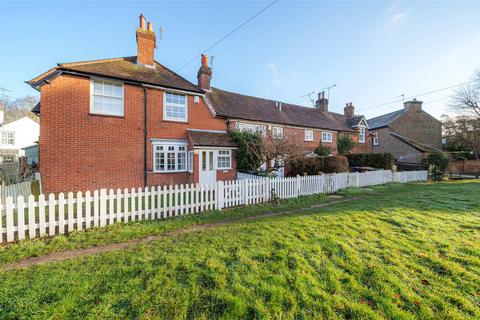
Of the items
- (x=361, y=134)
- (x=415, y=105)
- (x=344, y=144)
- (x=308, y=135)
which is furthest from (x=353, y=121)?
(x=415, y=105)

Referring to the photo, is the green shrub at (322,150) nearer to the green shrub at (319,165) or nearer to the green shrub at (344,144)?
the green shrub at (344,144)

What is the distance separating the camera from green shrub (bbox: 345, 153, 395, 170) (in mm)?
17220

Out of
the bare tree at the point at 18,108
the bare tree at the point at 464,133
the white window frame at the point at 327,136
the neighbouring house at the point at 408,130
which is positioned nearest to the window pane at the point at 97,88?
the white window frame at the point at 327,136

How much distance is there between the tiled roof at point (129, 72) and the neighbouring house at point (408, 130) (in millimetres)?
27882

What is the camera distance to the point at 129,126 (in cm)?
1191

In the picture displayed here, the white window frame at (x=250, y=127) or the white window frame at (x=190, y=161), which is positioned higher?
the white window frame at (x=250, y=127)

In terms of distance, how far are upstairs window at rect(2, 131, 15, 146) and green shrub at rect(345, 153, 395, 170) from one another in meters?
50.5

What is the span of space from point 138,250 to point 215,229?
205cm

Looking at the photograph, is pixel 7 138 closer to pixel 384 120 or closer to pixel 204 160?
pixel 204 160

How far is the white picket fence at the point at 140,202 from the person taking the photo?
502 cm

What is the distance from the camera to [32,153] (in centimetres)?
3130

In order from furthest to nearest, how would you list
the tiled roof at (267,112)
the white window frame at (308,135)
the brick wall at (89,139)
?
1. the white window frame at (308,135)
2. the tiled roof at (267,112)
3. the brick wall at (89,139)

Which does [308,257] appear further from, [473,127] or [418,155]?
[473,127]

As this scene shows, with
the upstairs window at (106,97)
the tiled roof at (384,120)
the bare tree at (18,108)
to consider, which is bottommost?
the upstairs window at (106,97)
